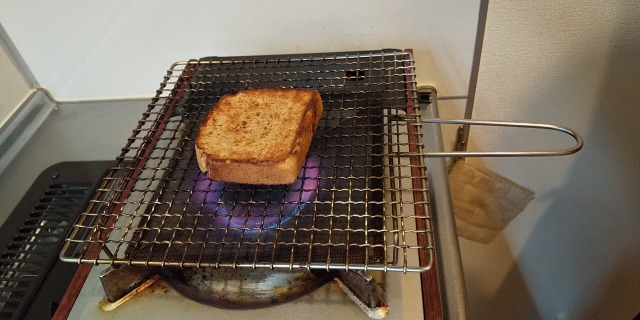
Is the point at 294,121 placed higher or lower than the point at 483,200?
higher

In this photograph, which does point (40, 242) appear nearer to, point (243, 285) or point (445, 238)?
point (243, 285)

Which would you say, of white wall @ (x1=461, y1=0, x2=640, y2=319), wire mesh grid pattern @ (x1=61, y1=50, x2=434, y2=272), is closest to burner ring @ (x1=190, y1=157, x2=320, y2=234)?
wire mesh grid pattern @ (x1=61, y1=50, x2=434, y2=272)

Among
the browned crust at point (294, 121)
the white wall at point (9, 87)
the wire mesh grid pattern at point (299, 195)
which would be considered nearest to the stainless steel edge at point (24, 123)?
the white wall at point (9, 87)

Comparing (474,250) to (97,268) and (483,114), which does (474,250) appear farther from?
(97,268)

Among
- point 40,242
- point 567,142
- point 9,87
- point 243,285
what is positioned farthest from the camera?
point 9,87

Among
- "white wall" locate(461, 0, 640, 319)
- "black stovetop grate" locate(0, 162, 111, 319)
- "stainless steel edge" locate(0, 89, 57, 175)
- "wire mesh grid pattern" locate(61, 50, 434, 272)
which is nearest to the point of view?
"wire mesh grid pattern" locate(61, 50, 434, 272)

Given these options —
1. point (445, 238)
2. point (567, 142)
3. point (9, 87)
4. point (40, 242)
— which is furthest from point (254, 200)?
point (9, 87)

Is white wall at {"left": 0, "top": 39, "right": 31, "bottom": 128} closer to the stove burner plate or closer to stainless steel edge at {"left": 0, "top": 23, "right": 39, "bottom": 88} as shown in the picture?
stainless steel edge at {"left": 0, "top": 23, "right": 39, "bottom": 88}

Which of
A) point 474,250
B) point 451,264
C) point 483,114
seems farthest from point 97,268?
point 474,250
